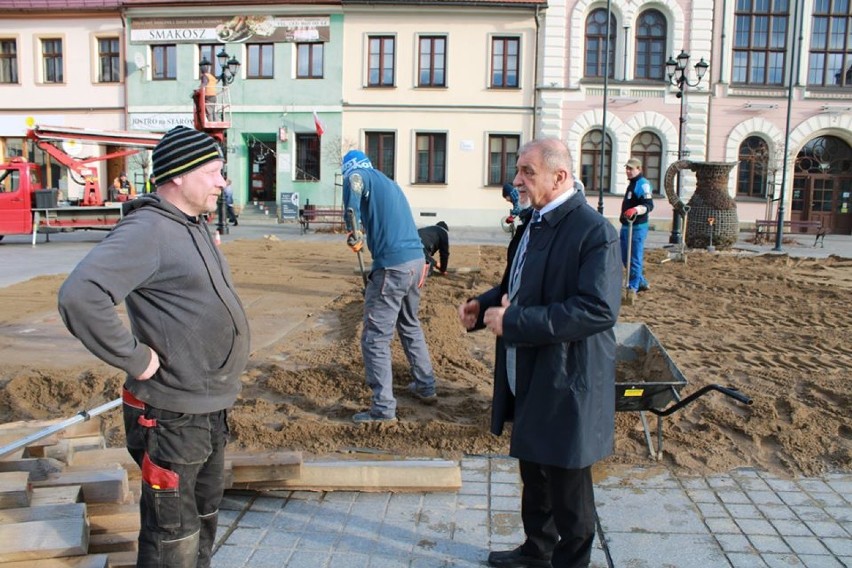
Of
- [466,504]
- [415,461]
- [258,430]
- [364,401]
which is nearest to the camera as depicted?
[466,504]

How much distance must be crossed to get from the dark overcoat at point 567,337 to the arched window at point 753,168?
26.9m

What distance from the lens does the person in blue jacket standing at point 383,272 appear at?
496cm

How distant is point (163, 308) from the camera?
2.51 meters

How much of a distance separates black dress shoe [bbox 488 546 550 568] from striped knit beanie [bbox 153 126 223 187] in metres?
2.11

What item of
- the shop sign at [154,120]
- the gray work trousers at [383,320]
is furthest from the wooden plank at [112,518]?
the shop sign at [154,120]

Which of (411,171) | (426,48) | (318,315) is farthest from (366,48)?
(318,315)

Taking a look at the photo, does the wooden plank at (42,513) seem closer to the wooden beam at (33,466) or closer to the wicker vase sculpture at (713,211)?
the wooden beam at (33,466)

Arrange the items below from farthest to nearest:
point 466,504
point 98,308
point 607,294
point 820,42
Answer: point 820,42
point 466,504
point 607,294
point 98,308

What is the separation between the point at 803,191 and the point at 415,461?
28050 millimetres

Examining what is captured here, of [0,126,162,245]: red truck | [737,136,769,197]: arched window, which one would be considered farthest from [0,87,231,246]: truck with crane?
[737,136,769,197]: arched window

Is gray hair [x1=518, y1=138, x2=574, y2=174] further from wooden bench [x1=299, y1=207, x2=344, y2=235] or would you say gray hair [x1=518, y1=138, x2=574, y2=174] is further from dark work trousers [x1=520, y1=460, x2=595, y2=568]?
wooden bench [x1=299, y1=207, x2=344, y2=235]

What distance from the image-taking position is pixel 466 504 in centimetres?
391

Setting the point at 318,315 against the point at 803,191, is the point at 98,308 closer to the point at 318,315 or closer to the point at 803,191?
the point at 318,315

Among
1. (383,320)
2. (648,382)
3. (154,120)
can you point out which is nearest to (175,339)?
(383,320)
